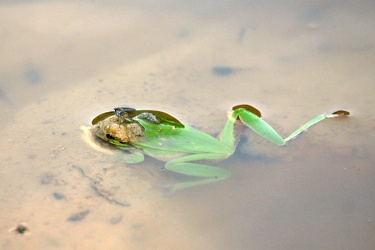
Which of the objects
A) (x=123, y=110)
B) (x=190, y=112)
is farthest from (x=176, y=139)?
(x=123, y=110)

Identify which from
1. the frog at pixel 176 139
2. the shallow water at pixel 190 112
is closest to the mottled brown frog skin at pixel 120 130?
the frog at pixel 176 139

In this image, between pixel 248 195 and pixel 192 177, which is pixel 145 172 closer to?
pixel 192 177

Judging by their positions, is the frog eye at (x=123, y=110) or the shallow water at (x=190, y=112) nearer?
the shallow water at (x=190, y=112)

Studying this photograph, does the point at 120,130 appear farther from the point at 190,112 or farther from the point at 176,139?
the point at 190,112

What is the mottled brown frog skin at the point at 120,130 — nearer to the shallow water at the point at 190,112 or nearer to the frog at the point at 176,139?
the frog at the point at 176,139

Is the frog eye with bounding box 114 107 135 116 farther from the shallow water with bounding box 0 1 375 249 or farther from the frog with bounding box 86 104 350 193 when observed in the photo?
the shallow water with bounding box 0 1 375 249

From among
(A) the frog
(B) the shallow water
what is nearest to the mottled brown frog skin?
(A) the frog
